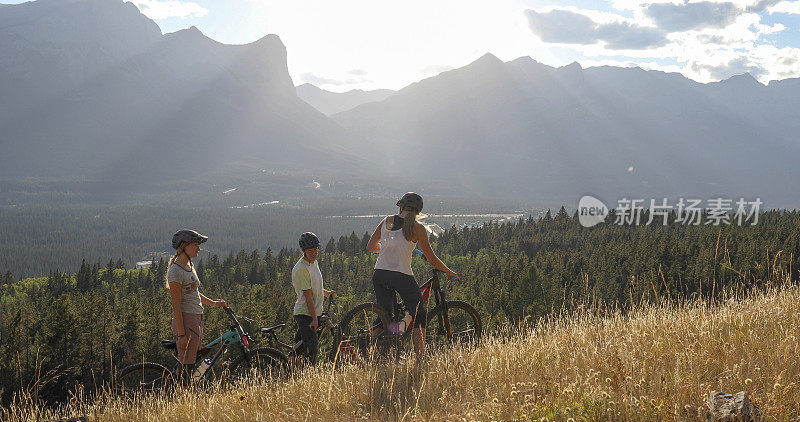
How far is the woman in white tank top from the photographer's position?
815 centimetres

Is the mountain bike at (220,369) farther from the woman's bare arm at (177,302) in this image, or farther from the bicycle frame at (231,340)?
the woman's bare arm at (177,302)

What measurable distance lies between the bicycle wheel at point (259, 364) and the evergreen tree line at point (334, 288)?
29.5 metres

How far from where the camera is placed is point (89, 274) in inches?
4414

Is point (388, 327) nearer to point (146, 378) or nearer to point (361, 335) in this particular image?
point (361, 335)

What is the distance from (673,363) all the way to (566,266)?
9214 cm

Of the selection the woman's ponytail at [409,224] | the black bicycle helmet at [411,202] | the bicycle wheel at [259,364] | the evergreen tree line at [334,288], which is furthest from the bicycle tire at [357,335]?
the evergreen tree line at [334,288]

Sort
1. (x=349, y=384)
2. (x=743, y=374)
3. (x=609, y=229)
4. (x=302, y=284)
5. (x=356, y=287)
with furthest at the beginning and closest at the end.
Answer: (x=609, y=229)
(x=356, y=287)
(x=302, y=284)
(x=349, y=384)
(x=743, y=374)

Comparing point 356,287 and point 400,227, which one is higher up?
point 400,227

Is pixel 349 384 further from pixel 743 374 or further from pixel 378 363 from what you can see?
pixel 743 374

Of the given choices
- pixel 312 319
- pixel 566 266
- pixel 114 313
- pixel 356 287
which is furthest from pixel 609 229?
pixel 312 319

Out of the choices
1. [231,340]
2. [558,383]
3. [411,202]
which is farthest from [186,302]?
[558,383]

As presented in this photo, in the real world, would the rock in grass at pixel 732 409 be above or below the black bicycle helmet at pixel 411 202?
below

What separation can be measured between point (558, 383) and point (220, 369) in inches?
212

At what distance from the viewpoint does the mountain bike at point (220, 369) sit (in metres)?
8.01
